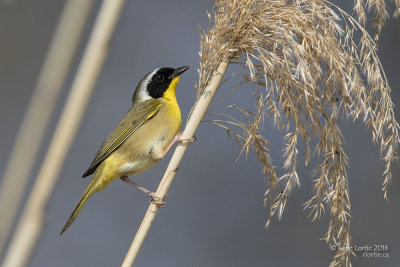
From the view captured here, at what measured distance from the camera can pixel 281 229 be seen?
480 cm

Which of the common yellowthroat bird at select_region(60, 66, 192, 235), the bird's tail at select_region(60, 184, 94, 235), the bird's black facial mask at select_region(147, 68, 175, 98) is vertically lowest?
the bird's tail at select_region(60, 184, 94, 235)

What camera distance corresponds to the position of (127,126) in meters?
3.80

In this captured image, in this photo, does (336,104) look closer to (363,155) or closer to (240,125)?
(240,125)

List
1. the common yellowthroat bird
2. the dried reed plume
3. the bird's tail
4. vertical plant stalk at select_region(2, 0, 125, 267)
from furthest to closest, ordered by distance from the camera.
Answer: the common yellowthroat bird → the bird's tail → the dried reed plume → vertical plant stalk at select_region(2, 0, 125, 267)

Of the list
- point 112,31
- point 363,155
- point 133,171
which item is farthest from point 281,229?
point 112,31

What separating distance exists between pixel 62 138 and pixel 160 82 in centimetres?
279

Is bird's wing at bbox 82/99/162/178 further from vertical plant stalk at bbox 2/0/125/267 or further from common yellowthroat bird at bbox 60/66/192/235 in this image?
vertical plant stalk at bbox 2/0/125/267

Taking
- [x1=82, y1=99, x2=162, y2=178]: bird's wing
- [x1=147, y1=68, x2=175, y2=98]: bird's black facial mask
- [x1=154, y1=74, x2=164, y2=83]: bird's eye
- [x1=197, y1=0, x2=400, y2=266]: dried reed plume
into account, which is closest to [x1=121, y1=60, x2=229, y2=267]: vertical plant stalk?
[x1=197, y1=0, x2=400, y2=266]: dried reed plume

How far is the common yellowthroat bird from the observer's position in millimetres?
3520

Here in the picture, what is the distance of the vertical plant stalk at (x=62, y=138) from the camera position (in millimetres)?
1210

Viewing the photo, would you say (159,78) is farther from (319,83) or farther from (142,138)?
(319,83)

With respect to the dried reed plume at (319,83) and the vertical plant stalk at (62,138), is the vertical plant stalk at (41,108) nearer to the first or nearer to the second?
the vertical plant stalk at (62,138)

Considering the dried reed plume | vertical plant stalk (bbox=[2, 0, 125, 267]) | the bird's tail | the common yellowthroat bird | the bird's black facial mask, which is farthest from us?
the bird's black facial mask

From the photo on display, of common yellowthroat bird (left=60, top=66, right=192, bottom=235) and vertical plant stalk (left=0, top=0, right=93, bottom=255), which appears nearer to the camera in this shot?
vertical plant stalk (left=0, top=0, right=93, bottom=255)
